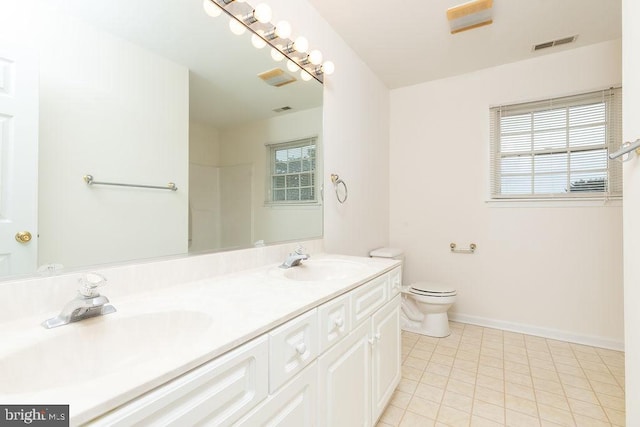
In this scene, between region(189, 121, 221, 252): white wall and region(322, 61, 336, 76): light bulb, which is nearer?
region(189, 121, 221, 252): white wall

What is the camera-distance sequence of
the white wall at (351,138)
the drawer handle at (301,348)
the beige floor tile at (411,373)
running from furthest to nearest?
the white wall at (351,138)
the beige floor tile at (411,373)
the drawer handle at (301,348)

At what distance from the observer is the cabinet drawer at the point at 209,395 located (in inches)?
18.9

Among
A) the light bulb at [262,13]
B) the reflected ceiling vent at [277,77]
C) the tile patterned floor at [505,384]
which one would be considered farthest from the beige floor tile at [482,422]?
the light bulb at [262,13]

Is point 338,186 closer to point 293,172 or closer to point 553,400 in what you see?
point 293,172

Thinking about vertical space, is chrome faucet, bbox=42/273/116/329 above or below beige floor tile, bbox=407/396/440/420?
above

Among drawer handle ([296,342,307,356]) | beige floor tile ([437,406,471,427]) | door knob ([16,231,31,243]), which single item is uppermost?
door knob ([16,231,31,243])

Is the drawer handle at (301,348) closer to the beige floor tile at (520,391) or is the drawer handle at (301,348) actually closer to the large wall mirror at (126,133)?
the large wall mirror at (126,133)

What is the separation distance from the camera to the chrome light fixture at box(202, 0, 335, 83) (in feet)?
4.48

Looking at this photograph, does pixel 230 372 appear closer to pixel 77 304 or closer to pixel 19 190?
pixel 77 304

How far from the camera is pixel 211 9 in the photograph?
4.25ft

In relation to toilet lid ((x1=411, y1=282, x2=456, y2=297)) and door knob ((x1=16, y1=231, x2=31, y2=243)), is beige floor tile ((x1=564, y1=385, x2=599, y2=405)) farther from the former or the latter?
door knob ((x1=16, y1=231, x2=31, y2=243))

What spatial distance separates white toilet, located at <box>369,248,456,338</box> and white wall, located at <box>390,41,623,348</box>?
1.36 ft

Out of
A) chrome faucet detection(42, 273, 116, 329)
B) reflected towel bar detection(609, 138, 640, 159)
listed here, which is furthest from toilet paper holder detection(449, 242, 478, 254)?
chrome faucet detection(42, 273, 116, 329)
